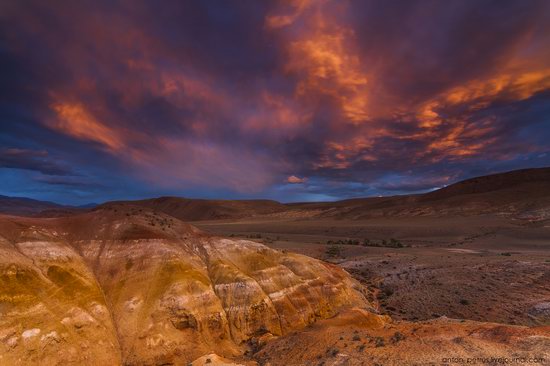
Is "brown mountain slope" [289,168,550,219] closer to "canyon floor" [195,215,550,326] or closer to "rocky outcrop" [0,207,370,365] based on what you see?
"canyon floor" [195,215,550,326]

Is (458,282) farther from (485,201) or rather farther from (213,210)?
(213,210)

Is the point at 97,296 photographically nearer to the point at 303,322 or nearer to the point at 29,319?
the point at 29,319

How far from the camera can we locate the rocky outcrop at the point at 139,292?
12586mm

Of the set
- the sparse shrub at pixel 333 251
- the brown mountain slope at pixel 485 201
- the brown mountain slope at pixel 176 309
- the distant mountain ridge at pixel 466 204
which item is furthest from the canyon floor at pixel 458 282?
the distant mountain ridge at pixel 466 204

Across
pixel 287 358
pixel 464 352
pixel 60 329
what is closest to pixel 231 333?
pixel 287 358

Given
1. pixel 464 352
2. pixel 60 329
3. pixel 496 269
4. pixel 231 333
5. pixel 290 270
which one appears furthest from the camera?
pixel 496 269

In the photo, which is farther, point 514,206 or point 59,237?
point 514,206

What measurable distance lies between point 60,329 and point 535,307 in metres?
26.1

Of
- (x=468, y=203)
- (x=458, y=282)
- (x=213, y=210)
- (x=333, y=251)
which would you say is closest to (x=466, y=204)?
(x=468, y=203)

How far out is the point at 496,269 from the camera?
97.5 ft

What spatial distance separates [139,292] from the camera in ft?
50.6

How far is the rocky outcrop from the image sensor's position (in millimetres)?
12586

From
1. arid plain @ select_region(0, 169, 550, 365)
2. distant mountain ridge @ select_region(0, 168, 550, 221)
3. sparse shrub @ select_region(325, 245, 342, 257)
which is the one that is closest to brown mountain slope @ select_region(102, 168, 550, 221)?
distant mountain ridge @ select_region(0, 168, 550, 221)

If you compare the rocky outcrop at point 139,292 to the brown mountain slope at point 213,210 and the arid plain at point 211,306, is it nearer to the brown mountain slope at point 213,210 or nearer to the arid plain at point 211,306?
the arid plain at point 211,306
